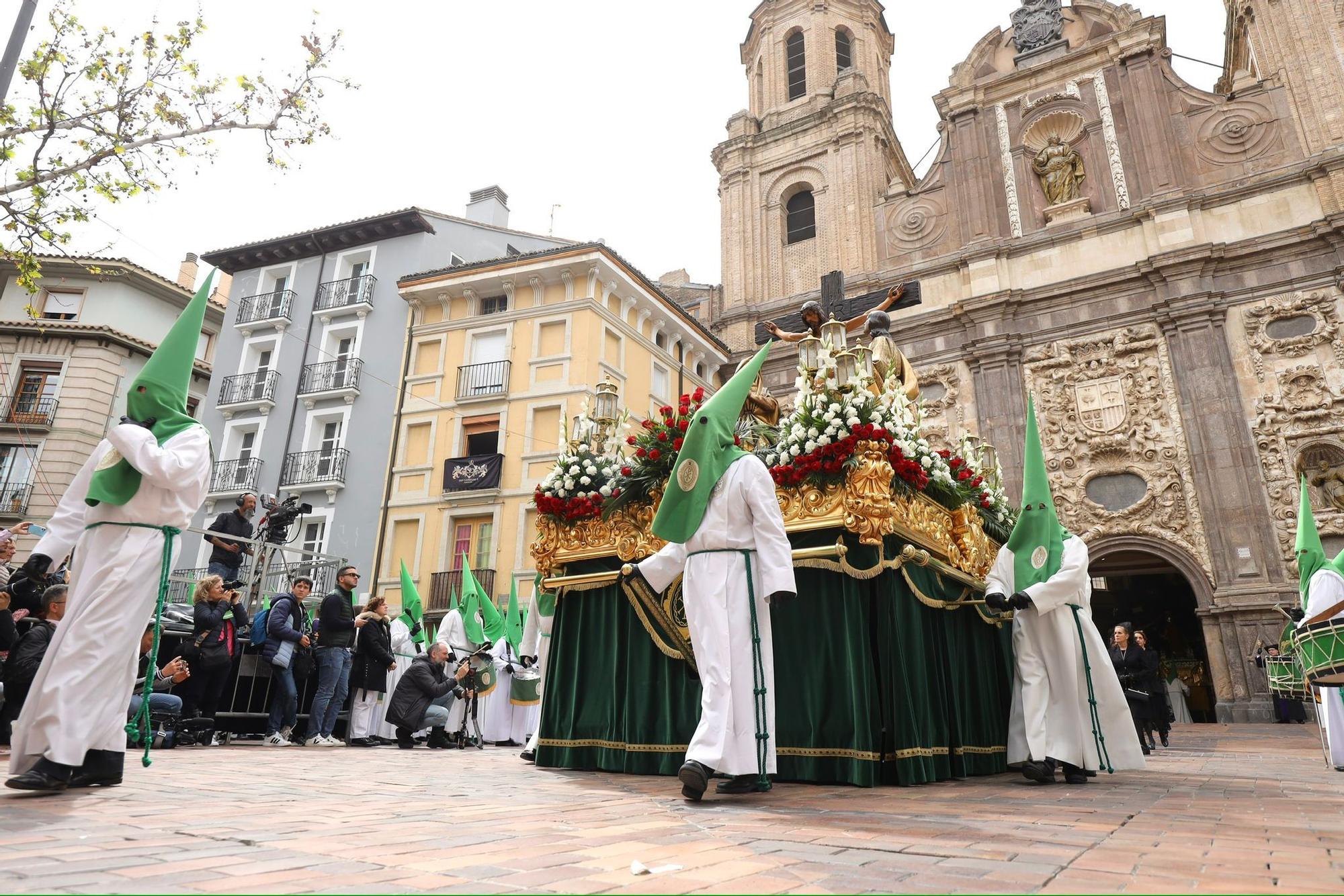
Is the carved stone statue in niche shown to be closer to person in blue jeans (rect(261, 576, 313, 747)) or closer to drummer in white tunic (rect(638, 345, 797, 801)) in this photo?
drummer in white tunic (rect(638, 345, 797, 801))

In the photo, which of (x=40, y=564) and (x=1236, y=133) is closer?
(x=40, y=564)

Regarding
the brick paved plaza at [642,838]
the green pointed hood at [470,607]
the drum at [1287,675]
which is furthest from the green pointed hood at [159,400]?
the green pointed hood at [470,607]

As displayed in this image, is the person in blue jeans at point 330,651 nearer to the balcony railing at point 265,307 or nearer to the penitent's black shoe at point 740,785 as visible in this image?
the penitent's black shoe at point 740,785

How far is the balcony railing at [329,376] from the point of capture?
76.1 feet

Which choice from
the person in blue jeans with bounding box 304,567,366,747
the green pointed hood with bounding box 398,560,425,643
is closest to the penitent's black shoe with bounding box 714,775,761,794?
the person in blue jeans with bounding box 304,567,366,747

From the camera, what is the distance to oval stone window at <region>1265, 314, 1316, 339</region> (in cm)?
1666

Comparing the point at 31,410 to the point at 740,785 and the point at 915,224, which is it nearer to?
the point at 915,224

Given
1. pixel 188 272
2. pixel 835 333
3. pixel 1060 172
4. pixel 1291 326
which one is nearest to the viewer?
pixel 835 333

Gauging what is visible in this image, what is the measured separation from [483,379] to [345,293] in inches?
224

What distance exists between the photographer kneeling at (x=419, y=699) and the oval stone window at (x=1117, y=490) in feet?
46.2

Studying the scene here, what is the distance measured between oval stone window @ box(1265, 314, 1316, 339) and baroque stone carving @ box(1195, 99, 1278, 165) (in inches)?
163

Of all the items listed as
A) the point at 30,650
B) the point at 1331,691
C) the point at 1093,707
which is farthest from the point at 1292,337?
the point at 30,650

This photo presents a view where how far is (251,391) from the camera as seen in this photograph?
2394 cm

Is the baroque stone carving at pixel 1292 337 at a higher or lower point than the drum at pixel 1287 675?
higher
